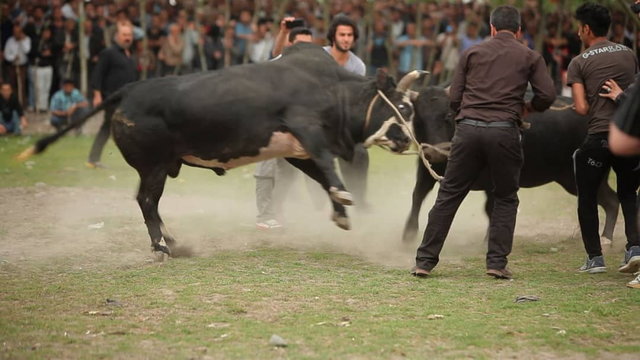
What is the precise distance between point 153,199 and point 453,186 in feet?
8.43

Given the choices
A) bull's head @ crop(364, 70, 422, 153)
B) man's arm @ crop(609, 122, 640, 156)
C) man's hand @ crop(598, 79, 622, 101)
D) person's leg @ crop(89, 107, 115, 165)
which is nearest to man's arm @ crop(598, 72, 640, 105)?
man's hand @ crop(598, 79, 622, 101)

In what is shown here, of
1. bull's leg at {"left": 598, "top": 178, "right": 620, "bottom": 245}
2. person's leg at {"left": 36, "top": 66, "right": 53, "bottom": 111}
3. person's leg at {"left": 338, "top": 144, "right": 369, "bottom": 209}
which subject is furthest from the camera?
person's leg at {"left": 36, "top": 66, "right": 53, "bottom": 111}

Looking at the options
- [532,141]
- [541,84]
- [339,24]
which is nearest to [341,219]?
[541,84]

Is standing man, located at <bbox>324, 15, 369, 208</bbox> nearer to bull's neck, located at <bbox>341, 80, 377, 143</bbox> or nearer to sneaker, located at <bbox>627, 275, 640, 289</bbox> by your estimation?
bull's neck, located at <bbox>341, 80, 377, 143</bbox>

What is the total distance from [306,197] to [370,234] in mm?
2502

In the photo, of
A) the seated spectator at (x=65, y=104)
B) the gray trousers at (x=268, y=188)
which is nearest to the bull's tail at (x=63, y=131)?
the gray trousers at (x=268, y=188)

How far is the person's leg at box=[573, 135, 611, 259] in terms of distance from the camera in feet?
24.8

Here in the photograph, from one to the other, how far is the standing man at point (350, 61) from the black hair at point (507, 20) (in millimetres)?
2371

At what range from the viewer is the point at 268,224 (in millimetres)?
10039

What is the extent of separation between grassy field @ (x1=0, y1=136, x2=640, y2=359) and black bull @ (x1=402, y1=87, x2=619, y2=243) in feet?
1.96

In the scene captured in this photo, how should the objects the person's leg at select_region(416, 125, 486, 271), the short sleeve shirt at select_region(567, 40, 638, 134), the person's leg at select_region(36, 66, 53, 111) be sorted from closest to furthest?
the person's leg at select_region(416, 125, 486, 271) → the short sleeve shirt at select_region(567, 40, 638, 134) → the person's leg at select_region(36, 66, 53, 111)

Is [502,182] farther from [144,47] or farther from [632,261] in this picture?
[144,47]

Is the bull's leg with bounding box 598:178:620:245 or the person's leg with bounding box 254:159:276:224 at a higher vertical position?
the bull's leg with bounding box 598:178:620:245

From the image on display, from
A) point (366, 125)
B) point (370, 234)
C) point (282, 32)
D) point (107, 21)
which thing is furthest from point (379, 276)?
point (107, 21)
